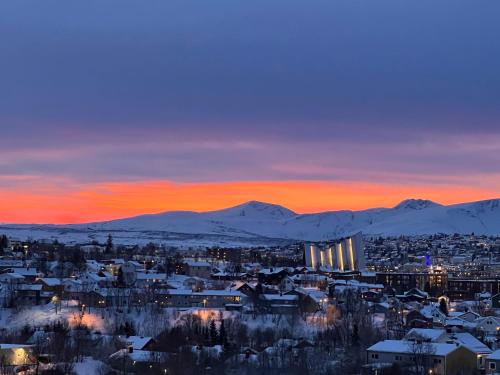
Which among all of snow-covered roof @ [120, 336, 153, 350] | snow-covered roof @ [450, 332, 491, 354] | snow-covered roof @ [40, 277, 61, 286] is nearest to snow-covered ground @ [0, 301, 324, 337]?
snow-covered roof @ [120, 336, 153, 350]

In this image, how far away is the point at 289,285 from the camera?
189 ft

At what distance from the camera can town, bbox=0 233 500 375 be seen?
31.5 metres

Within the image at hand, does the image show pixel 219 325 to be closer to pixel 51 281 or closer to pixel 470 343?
pixel 470 343

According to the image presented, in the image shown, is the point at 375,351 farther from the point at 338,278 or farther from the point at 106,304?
the point at 338,278

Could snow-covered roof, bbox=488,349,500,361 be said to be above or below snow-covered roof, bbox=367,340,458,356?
below

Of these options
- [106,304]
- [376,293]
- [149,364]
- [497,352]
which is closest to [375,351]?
[497,352]

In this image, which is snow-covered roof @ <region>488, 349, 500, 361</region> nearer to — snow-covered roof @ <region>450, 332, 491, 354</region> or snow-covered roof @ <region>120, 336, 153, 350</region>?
snow-covered roof @ <region>450, 332, 491, 354</region>

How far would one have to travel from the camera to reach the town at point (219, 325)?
3150cm

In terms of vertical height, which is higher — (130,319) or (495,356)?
(130,319)

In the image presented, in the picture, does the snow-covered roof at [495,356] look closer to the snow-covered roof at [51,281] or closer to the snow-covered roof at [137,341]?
the snow-covered roof at [137,341]

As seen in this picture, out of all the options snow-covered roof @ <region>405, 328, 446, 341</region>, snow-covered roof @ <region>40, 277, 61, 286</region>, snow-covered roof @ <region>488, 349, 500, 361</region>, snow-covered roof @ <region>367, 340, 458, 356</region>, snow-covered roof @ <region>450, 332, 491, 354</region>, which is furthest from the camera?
snow-covered roof @ <region>40, 277, 61, 286</region>

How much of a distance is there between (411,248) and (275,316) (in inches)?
5250

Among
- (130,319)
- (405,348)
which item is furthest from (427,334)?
(130,319)

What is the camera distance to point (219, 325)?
40.2 meters
